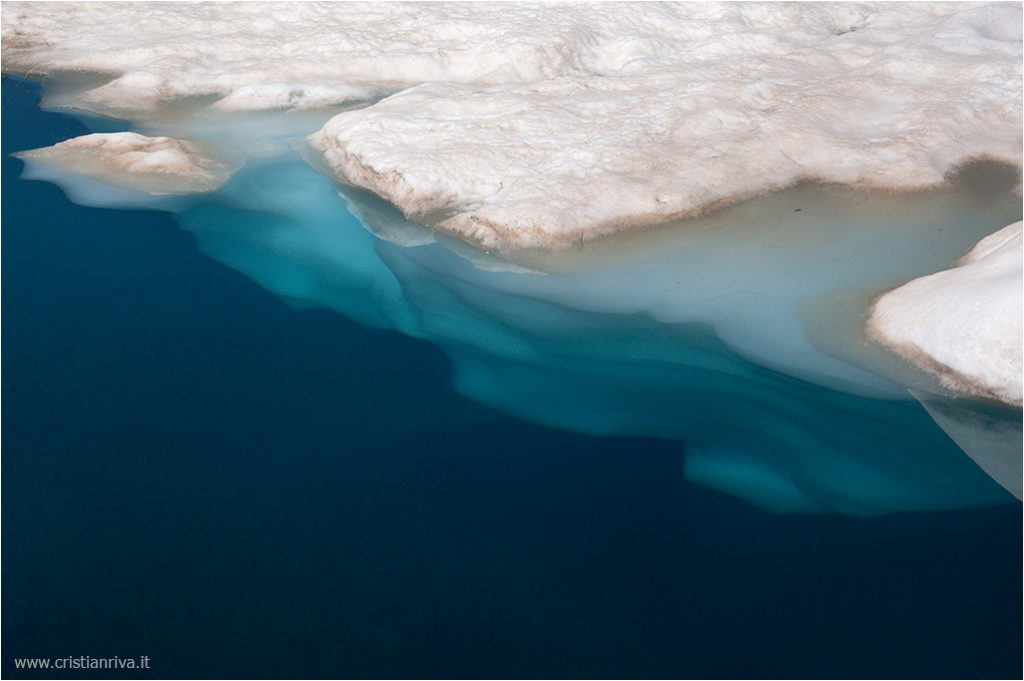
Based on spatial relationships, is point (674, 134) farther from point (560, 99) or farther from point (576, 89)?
point (576, 89)

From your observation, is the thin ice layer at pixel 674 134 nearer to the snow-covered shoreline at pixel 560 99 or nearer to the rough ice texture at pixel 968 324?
the snow-covered shoreline at pixel 560 99

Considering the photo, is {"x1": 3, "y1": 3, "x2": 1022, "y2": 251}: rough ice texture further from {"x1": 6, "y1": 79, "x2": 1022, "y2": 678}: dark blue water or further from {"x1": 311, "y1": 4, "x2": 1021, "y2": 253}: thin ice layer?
{"x1": 6, "y1": 79, "x2": 1022, "y2": 678}: dark blue water

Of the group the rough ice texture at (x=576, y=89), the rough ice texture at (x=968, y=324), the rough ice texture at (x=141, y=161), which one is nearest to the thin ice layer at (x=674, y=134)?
the rough ice texture at (x=576, y=89)

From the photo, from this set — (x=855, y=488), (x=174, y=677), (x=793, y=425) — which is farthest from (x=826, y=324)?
(x=174, y=677)

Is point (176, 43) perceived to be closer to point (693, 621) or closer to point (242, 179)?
point (242, 179)

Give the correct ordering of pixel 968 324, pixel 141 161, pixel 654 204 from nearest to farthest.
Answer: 1. pixel 968 324
2. pixel 654 204
3. pixel 141 161

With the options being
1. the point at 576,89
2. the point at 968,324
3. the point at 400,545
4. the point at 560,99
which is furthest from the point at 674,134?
the point at 400,545
